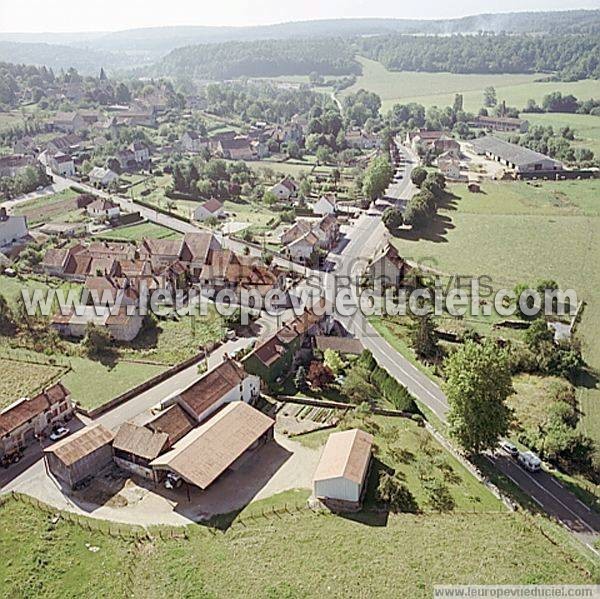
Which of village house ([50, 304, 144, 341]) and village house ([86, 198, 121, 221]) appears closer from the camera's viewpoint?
village house ([50, 304, 144, 341])

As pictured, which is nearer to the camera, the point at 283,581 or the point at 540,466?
the point at 283,581

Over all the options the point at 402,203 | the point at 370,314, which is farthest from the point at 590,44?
the point at 370,314

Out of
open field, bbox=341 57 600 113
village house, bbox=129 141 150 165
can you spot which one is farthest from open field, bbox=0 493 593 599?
open field, bbox=341 57 600 113

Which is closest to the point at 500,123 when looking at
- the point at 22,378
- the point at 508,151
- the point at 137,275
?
the point at 508,151

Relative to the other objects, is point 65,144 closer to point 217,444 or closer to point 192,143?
point 192,143

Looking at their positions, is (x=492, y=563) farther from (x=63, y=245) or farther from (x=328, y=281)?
(x=63, y=245)

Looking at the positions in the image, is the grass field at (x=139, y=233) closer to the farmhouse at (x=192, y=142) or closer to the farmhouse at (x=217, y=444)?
the farmhouse at (x=217, y=444)

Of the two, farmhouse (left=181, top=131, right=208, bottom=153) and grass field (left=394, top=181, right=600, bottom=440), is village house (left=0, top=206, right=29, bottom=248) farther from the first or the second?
farmhouse (left=181, top=131, right=208, bottom=153)
